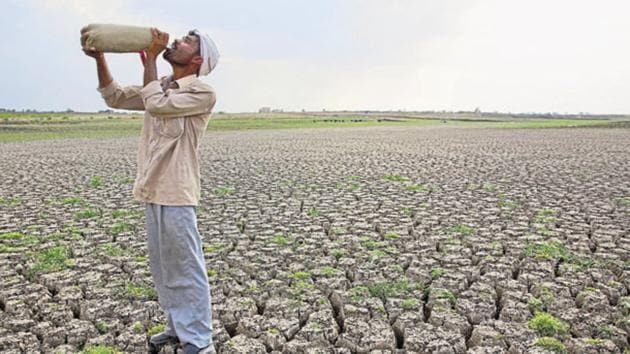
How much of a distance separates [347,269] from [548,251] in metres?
1.89

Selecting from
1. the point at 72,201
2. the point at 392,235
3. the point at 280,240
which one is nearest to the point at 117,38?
the point at 280,240

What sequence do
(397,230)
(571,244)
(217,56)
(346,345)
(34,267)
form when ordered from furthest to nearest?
(397,230) → (571,244) → (34,267) → (346,345) → (217,56)

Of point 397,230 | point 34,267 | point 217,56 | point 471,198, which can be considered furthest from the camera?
point 471,198

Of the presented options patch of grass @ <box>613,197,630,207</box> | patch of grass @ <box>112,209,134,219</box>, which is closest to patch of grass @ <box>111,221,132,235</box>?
patch of grass @ <box>112,209,134,219</box>

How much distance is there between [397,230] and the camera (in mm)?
5637

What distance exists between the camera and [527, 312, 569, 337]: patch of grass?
3.07 metres

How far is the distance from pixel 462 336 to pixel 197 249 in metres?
1.62

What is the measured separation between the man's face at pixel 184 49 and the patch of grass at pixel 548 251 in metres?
3.47

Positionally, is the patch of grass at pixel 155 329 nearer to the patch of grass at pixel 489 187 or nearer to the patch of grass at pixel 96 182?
the patch of grass at pixel 489 187

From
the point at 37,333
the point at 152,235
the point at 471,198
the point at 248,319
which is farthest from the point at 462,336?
the point at 471,198

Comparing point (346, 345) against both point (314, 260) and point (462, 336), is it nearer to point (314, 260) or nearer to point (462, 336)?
point (462, 336)

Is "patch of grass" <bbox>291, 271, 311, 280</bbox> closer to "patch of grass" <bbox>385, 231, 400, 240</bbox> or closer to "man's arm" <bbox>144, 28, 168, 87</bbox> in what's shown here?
"patch of grass" <bbox>385, 231, 400, 240</bbox>

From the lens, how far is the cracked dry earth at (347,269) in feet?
10.1

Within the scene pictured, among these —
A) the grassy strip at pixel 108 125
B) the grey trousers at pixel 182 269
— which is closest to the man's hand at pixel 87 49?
the grey trousers at pixel 182 269
